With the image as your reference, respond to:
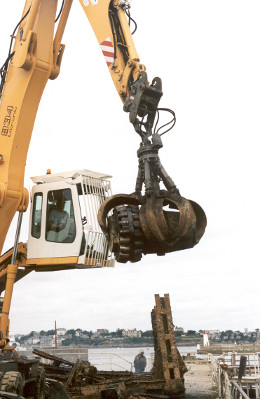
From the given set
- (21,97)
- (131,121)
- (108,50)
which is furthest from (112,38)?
(131,121)

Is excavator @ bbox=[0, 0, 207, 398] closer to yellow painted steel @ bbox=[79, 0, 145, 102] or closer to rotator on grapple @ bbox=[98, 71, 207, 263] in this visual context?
yellow painted steel @ bbox=[79, 0, 145, 102]

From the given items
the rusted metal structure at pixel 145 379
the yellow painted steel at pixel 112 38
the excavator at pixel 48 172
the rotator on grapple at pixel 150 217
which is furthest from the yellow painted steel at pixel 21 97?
the rotator on grapple at pixel 150 217

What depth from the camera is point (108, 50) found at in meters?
8.23

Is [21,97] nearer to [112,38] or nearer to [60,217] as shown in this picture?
[112,38]

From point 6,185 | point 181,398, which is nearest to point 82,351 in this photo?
point 181,398

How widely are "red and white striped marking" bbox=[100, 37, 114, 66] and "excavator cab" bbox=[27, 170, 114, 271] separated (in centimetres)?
239

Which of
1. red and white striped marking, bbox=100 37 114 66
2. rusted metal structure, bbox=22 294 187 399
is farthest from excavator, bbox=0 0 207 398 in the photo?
rusted metal structure, bbox=22 294 187 399

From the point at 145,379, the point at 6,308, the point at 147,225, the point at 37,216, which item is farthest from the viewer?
the point at 37,216

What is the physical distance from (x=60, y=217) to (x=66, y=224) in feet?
0.77

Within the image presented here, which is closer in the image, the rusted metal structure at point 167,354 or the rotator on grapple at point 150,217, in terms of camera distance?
the rotator on grapple at point 150,217

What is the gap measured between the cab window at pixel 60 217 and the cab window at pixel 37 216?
26cm

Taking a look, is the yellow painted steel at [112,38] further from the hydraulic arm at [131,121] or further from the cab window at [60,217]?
the cab window at [60,217]

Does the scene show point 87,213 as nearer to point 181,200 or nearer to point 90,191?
point 90,191

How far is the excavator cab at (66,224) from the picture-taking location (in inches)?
352
